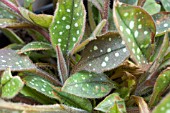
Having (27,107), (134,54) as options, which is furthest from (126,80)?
(27,107)

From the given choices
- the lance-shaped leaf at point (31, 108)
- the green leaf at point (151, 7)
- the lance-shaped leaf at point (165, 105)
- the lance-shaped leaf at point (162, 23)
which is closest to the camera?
the lance-shaped leaf at point (165, 105)

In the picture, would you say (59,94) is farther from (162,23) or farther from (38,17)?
(162,23)

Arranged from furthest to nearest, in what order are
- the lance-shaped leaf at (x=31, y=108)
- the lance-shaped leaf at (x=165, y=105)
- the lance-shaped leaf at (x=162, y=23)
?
the lance-shaped leaf at (x=162, y=23), the lance-shaped leaf at (x=31, y=108), the lance-shaped leaf at (x=165, y=105)

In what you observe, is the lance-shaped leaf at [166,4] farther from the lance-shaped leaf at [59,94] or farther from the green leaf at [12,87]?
the green leaf at [12,87]

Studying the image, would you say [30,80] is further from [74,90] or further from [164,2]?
[164,2]

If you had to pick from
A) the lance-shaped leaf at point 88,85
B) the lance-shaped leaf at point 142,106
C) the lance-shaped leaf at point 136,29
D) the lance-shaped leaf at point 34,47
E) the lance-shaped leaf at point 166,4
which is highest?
the lance-shaped leaf at point 136,29

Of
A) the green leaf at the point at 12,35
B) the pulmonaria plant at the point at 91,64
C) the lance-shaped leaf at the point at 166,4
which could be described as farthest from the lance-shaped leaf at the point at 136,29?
the green leaf at the point at 12,35

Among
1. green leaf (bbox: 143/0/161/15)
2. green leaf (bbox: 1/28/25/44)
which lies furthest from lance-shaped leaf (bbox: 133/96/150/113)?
green leaf (bbox: 1/28/25/44)

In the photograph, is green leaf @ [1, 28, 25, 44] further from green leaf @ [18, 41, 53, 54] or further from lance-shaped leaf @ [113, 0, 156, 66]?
lance-shaped leaf @ [113, 0, 156, 66]
